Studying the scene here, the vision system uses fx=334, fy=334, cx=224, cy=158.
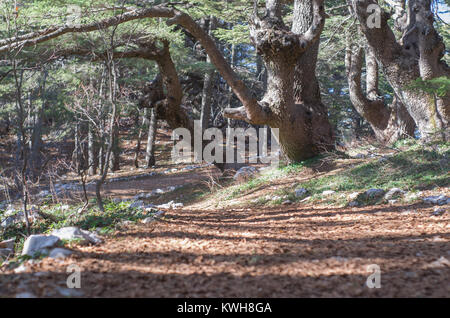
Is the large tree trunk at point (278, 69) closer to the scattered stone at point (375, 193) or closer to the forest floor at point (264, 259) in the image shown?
the scattered stone at point (375, 193)

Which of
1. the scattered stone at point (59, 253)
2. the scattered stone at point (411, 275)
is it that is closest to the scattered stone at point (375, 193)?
the scattered stone at point (411, 275)

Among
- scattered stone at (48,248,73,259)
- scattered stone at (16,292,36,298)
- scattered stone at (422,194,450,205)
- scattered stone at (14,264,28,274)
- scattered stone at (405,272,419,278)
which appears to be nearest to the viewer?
scattered stone at (16,292,36,298)

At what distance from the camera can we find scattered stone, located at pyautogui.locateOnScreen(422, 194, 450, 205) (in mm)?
4618

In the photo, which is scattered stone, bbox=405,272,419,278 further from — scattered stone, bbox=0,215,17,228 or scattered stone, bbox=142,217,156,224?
scattered stone, bbox=0,215,17,228

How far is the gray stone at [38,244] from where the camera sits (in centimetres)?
289

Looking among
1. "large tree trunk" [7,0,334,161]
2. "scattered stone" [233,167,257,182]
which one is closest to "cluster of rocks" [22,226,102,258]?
"large tree trunk" [7,0,334,161]

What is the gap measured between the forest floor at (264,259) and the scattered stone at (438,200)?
0.16 m

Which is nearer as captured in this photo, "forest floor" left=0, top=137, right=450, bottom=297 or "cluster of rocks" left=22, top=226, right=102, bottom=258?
"forest floor" left=0, top=137, right=450, bottom=297

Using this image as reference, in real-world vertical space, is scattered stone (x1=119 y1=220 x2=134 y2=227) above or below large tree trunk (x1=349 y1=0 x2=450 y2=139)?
below

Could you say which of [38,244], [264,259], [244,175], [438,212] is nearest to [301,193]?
[438,212]

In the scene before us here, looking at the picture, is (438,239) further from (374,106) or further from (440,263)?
(374,106)

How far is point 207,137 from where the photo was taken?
11500 millimetres

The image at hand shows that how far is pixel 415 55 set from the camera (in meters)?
7.43
